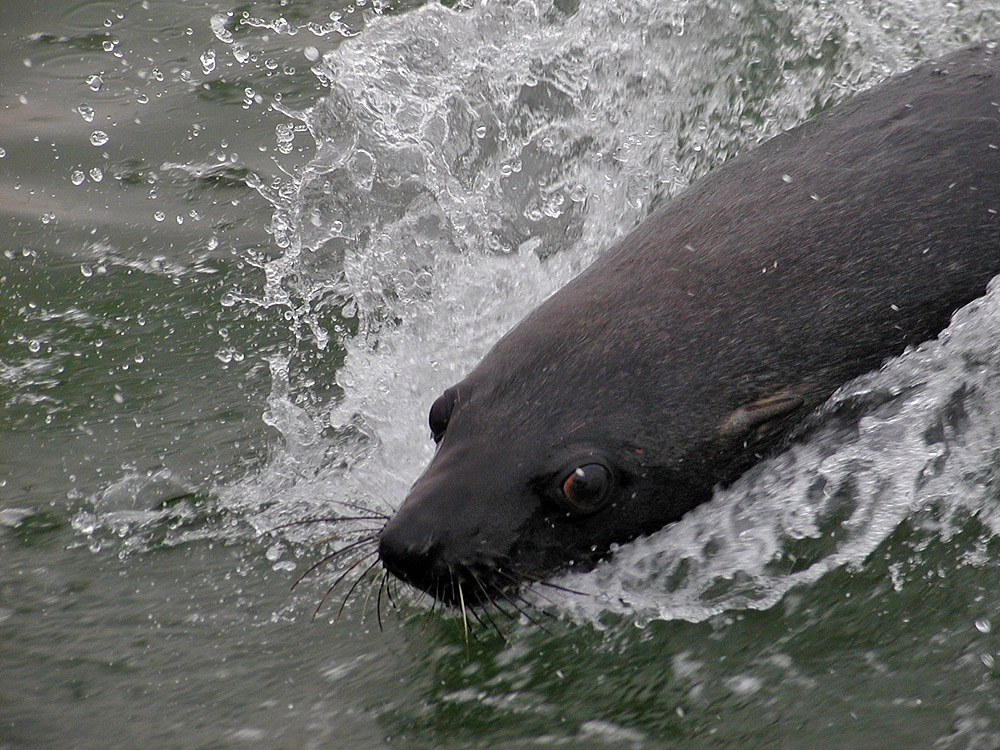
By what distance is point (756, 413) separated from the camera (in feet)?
11.0

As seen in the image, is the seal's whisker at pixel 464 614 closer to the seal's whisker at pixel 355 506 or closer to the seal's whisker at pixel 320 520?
the seal's whisker at pixel 320 520

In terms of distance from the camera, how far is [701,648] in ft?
10.2

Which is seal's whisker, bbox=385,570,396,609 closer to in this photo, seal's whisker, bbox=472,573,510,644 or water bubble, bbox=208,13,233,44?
seal's whisker, bbox=472,573,510,644

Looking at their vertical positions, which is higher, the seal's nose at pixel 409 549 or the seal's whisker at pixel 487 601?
the seal's nose at pixel 409 549

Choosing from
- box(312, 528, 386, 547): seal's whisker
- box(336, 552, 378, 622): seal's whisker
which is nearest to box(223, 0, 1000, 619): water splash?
box(312, 528, 386, 547): seal's whisker

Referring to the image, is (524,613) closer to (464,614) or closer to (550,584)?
(550,584)

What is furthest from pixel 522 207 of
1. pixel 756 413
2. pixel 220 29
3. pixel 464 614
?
pixel 220 29

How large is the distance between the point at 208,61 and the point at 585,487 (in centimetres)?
469

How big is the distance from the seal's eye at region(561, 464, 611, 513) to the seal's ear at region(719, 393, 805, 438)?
0.38 metres

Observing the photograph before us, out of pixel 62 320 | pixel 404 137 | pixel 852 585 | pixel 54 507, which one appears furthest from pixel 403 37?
pixel 852 585

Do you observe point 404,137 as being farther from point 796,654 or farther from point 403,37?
point 796,654

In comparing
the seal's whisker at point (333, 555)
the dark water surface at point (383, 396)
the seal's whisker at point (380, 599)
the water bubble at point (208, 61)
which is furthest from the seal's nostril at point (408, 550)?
the water bubble at point (208, 61)

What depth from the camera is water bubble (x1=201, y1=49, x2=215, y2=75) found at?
22.5 feet

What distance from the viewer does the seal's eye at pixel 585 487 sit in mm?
3205
